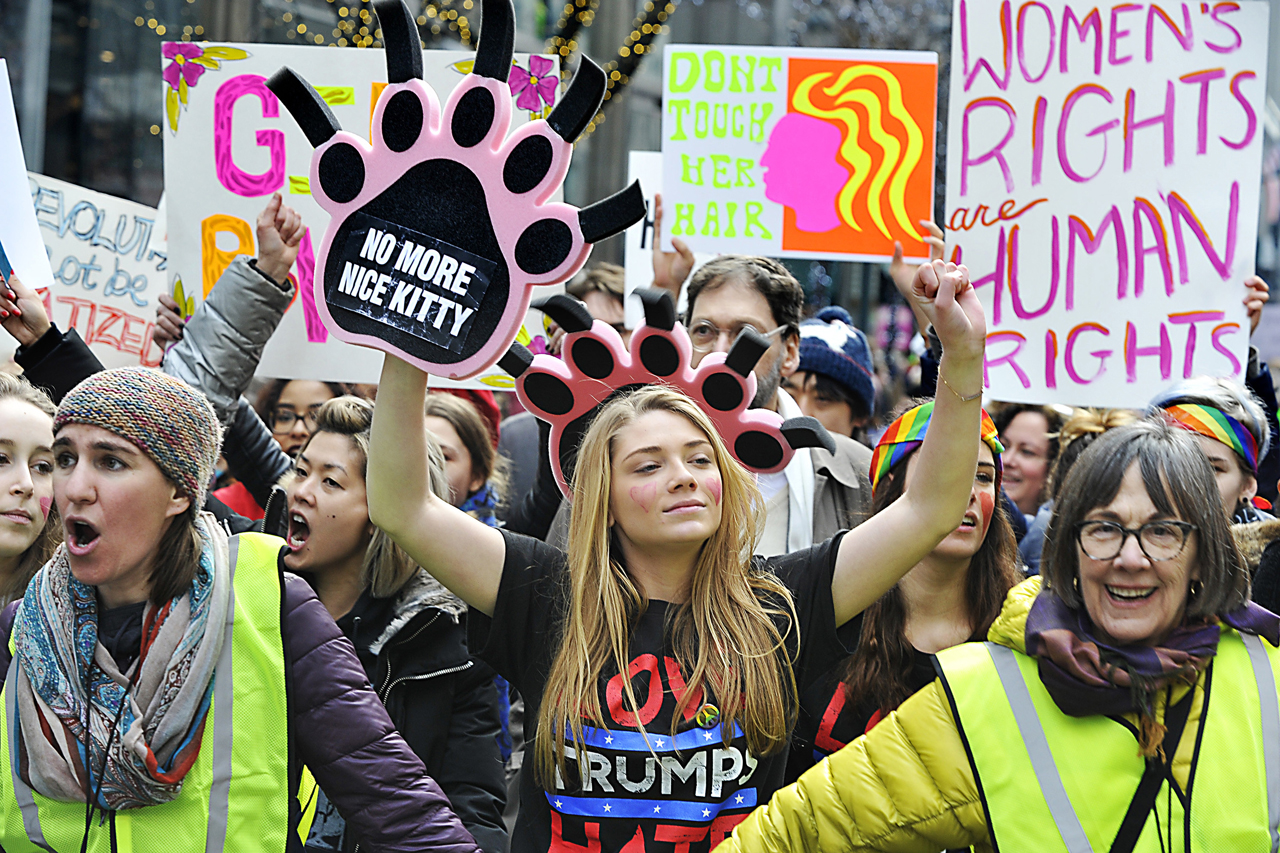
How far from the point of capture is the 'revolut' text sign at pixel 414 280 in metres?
2.16

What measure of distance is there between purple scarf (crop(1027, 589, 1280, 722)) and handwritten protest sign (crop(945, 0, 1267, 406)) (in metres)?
1.76

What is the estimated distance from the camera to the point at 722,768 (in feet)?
7.26

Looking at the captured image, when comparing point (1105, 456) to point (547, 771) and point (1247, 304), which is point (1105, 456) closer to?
point (547, 771)

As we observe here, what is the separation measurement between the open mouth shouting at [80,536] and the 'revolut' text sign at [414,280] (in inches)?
23.4

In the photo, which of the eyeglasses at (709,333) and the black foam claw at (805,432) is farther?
the eyeglasses at (709,333)

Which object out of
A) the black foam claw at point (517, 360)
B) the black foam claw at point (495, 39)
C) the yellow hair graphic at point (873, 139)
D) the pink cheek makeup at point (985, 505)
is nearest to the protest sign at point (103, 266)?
the black foam claw at point (517, 360)

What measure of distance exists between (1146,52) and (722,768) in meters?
2.83

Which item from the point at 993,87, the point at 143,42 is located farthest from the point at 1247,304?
the point at 143,42

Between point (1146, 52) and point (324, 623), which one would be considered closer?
point (324, 623)

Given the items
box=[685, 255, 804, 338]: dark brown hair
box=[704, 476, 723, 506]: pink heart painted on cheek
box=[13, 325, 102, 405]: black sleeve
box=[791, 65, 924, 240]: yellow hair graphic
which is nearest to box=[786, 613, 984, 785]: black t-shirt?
box=[704, 476, 723, 506]: pink heart painted on cheek

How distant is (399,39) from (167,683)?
115cm

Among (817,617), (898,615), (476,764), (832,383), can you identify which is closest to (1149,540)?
(817,617)

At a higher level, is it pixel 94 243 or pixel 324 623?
pixel 94 243

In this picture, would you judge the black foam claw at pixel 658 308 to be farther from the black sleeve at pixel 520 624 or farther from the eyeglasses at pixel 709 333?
the eyeglasses at pixel 709 333
